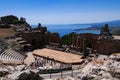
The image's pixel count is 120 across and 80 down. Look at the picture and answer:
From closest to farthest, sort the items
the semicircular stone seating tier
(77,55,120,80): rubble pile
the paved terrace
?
(77,55,120,80): rubble pile, the paved terrace, the semicircular stone seating tier

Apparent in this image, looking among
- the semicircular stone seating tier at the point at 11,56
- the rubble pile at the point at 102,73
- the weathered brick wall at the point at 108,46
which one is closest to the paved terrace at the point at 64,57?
the weathered brick wall at the point at 108,46

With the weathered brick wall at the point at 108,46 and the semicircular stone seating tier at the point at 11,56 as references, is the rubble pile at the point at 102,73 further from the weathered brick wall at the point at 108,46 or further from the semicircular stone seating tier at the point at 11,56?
the semicircular stone seating tier at the point at 11,56

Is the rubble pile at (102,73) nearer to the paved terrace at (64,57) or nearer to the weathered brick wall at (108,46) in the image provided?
the paved terrace at (64,57)

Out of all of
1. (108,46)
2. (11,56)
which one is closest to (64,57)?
(108,46)

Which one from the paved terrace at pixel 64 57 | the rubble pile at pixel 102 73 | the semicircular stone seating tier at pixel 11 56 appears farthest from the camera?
the semicircular stone seating tier at pixel 11 56

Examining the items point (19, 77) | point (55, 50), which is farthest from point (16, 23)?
point (19, 77)

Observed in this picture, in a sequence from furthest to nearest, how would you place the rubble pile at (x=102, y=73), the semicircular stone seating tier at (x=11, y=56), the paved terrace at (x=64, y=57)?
the semicircular stone seating tier at (x=11, y=56)
the paved terrace at (x=64, y=57)
the rubble pile at (x=102, y=73)

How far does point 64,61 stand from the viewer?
4606cm

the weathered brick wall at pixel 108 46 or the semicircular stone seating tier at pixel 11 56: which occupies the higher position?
the weathered brick wall at pixel 108 46

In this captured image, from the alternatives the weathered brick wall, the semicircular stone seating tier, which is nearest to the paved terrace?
the weathered brick wall

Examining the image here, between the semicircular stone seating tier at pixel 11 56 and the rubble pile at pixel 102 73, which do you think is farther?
the semicircular stone seating tier at pixel 11 56

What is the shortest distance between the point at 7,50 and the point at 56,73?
21.3 m

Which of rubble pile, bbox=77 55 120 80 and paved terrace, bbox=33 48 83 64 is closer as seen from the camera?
rubble pile, bbox=77 55 120 80

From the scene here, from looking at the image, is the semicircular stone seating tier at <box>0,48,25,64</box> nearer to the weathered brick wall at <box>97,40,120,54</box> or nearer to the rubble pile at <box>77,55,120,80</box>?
the weathered brick wall at <box>97,40,120,54</box>
